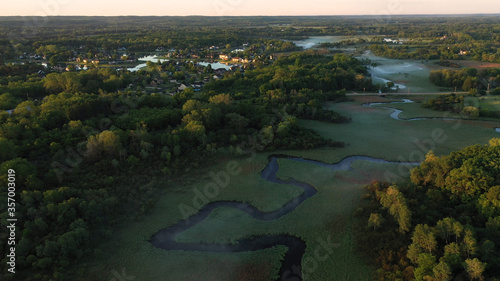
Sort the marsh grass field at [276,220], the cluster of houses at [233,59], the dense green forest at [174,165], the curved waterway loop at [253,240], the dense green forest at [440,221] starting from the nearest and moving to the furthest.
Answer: the dense green forest at [440,221] < the dense green forest at [174,165] < the marsh grass field at [276,220] < the curved waterway loop at [253,240] < the cluster of houses at [233,59]

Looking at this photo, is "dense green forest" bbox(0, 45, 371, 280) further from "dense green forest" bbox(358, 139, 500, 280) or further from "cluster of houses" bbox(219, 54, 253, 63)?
"cluster of houses" bbox(219, 54, 253, 63)

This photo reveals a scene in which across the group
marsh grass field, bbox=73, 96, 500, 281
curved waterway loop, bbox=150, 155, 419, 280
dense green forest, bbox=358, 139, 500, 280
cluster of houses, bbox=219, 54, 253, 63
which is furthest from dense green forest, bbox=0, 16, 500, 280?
cluster of houses, bbox=219, 54, 253, 63

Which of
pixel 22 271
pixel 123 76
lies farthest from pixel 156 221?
pixel 123 76

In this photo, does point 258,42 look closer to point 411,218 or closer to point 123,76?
point 123,76

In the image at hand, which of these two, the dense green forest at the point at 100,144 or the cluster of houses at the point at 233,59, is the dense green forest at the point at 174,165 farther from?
the cluster of houses at the point at 233,59

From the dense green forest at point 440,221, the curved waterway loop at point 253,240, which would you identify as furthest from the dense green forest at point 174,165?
the curved waterway loop at point 253,240

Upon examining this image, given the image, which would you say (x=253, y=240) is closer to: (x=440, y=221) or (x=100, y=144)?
(x=440, y=221)
